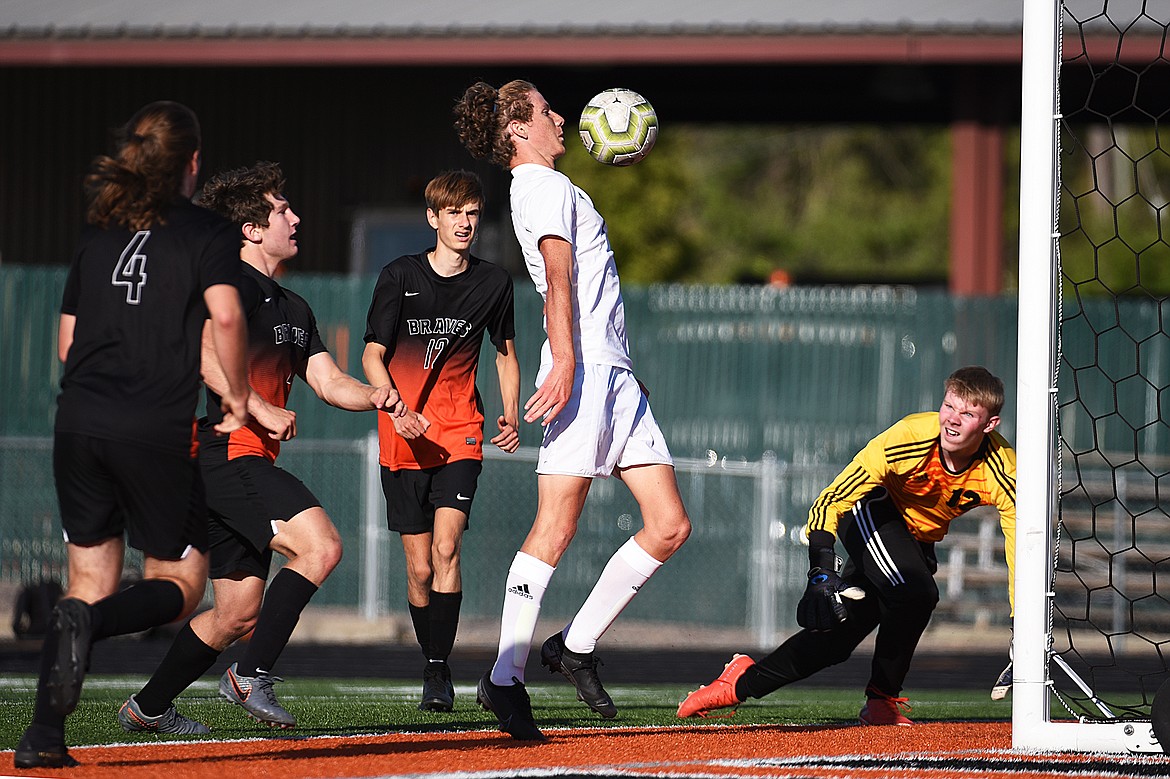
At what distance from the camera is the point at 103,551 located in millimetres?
5047

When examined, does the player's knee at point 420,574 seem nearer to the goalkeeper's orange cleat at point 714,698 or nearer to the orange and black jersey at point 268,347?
the orange and black jersey at point 268,347

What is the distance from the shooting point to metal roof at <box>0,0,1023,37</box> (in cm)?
1535

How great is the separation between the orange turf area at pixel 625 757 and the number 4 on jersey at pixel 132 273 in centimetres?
150

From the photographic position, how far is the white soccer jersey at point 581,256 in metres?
5.98

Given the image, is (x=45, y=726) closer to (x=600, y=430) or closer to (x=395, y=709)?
(x=600, y=430)

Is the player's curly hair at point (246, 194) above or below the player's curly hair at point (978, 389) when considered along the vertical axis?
above

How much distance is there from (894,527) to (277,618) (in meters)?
2.72

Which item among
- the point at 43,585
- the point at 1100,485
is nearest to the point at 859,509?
the point at 43,585

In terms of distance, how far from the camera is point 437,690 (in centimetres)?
738

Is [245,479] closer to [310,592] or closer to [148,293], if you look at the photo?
[310,592]

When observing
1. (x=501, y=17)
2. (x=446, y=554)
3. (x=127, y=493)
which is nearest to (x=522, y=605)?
(x=127, y=493)

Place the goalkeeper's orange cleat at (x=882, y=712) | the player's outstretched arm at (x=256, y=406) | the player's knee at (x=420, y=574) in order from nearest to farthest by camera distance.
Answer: the player's outstretched arm at (x=256, y=406)
the goalkeeper's orange cleat at (x=882, y=712)
the player's knee at (x=420, y=574)

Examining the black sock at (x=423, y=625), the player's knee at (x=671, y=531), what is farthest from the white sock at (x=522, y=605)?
the black sock at (x=423, y=625)

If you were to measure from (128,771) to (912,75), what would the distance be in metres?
14.3
